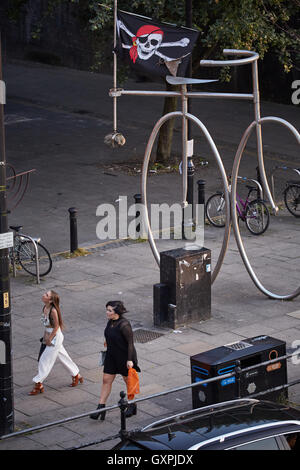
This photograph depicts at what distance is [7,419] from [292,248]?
928 centimetres

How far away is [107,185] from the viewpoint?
22625 millimetres

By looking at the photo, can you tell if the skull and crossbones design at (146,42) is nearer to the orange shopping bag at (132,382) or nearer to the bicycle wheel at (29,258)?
the bicycle wheel at (29,258)

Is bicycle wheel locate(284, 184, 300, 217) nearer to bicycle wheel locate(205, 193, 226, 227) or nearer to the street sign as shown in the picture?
bicycle wheel locate(205, 193, 226, 227)

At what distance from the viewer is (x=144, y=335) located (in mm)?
13336

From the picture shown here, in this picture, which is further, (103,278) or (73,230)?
(73,230)

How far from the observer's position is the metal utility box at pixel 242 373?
9953 millimetres

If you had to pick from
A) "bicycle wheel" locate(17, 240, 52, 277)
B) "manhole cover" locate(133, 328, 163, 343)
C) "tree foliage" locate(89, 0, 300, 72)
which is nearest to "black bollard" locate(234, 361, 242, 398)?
"manhole cover" locate(133, 328, 163, 343)

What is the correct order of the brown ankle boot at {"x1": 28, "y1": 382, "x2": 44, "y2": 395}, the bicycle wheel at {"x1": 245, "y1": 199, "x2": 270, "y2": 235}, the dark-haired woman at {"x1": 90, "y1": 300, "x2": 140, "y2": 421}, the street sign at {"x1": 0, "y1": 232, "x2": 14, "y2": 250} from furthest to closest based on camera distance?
the bicycle wheel at {"x1": 245, "y1": 199, "x2": 270, "y2": 235} → the brown ankle boot at {"x1": 28, "y1": 382, "x2": 44, "y2": 395} → the dark-haired woman at {"x1": 90, "y1": 300, "x2": 140, "y2": 421} → the street sign at {"x1": 0, "y1": 232, "x2": 14, "y2": 250}

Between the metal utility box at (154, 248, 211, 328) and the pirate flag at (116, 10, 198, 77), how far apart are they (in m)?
3.29

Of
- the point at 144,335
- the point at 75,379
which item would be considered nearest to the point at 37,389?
the point at 75,379

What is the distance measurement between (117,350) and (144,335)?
3.01 meters

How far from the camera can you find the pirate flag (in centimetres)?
1403

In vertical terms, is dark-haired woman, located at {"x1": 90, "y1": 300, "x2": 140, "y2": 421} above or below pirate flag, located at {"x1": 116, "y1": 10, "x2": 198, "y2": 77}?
below

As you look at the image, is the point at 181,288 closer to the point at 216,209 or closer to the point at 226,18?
the point at 216,209
